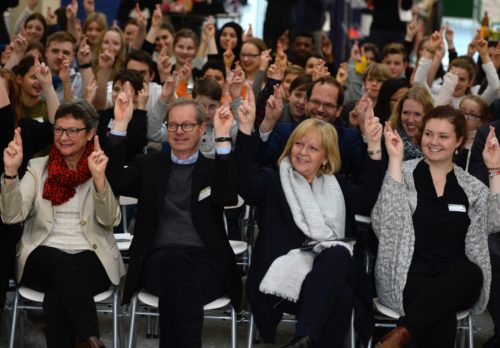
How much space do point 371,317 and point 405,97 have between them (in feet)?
4.88

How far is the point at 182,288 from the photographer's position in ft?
14.2

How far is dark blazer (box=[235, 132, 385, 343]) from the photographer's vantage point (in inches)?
177

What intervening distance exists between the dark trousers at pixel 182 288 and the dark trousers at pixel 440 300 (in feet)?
2.83

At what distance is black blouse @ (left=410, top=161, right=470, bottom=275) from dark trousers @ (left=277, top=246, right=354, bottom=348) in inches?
14.9

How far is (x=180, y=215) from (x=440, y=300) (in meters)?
1.24

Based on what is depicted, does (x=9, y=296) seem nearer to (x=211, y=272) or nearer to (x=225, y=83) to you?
(x=211, y=272)

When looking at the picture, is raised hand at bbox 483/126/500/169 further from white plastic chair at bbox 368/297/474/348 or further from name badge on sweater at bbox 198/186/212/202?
name badge on sweater at bbox 198/186/212/202

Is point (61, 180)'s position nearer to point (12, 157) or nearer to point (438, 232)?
point (12, 157)

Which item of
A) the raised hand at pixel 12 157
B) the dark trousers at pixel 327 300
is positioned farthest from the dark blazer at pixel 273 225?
the raised hand at pixel 12 157

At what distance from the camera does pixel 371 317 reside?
14.8 ft

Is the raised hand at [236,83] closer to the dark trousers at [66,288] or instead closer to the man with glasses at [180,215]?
the man with glasses at [180,215]

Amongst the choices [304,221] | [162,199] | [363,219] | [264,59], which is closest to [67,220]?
[162,199]

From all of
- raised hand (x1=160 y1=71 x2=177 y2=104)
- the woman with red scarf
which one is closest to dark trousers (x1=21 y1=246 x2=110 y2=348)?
the woman with red scarf

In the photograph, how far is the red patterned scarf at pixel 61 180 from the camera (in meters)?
4.55
